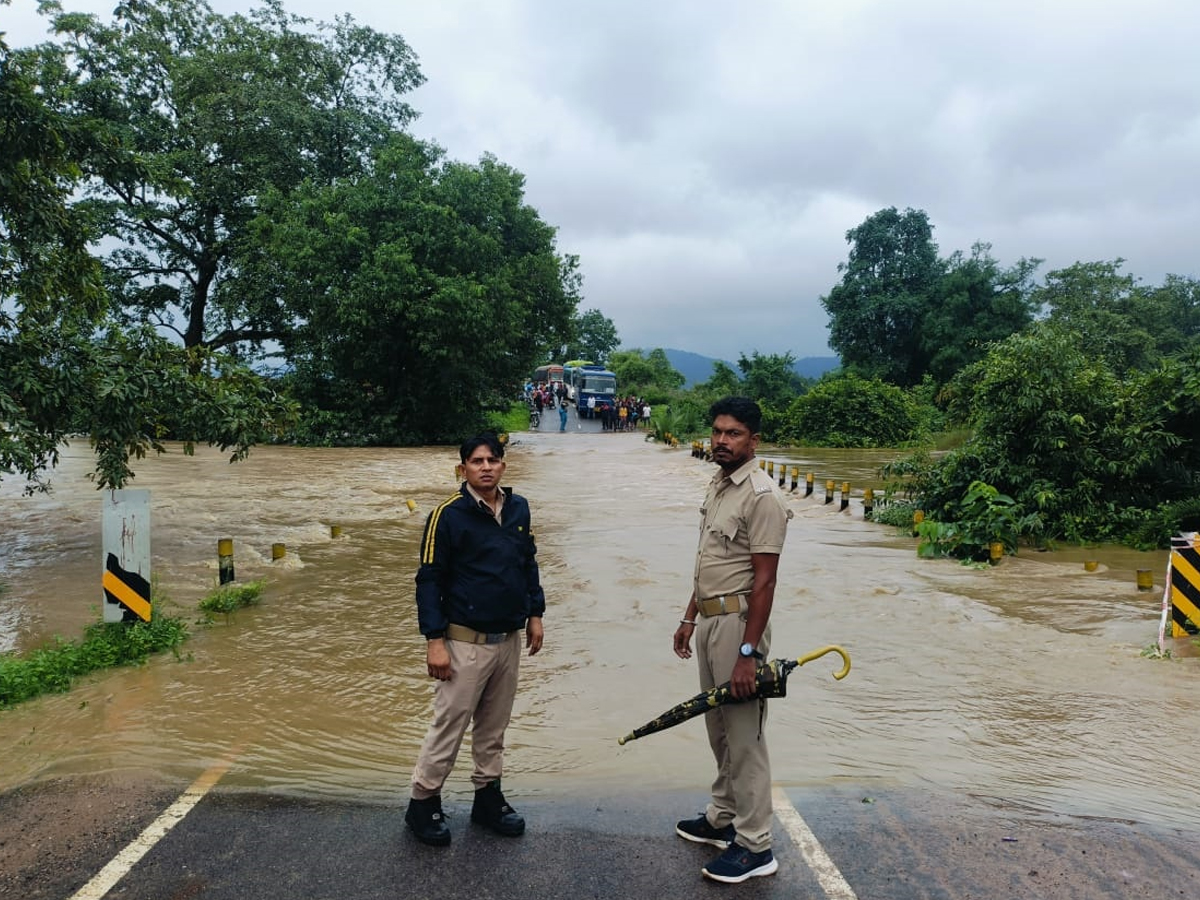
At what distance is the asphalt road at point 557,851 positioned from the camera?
Result: 3.69 metres

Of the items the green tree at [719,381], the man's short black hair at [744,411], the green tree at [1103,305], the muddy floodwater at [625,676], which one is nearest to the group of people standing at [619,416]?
the green tree at [719,381]

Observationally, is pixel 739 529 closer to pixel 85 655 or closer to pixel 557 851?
pixel 557 851

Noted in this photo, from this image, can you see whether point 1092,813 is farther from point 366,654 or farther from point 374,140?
point 374,140

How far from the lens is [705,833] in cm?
410

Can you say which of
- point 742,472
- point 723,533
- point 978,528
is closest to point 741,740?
point 723,533

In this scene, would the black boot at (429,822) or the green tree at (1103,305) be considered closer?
the black boot at (429,822)

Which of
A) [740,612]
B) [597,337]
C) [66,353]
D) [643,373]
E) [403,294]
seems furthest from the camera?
[597,337]

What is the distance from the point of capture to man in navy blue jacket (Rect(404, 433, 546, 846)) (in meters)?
4.07

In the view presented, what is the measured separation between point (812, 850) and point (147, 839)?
2.98 meters

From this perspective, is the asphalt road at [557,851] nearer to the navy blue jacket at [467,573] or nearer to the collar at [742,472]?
the navy blue jacket at [467,573]

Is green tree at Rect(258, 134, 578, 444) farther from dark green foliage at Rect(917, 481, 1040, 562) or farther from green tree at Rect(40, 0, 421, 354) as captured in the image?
dark green foliage at Rect(917, 481, 1040, 562)

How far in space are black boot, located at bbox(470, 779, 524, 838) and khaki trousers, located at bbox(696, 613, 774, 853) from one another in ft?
3.33

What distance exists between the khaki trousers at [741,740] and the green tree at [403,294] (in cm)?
2677

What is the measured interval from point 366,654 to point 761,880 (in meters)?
4.74
